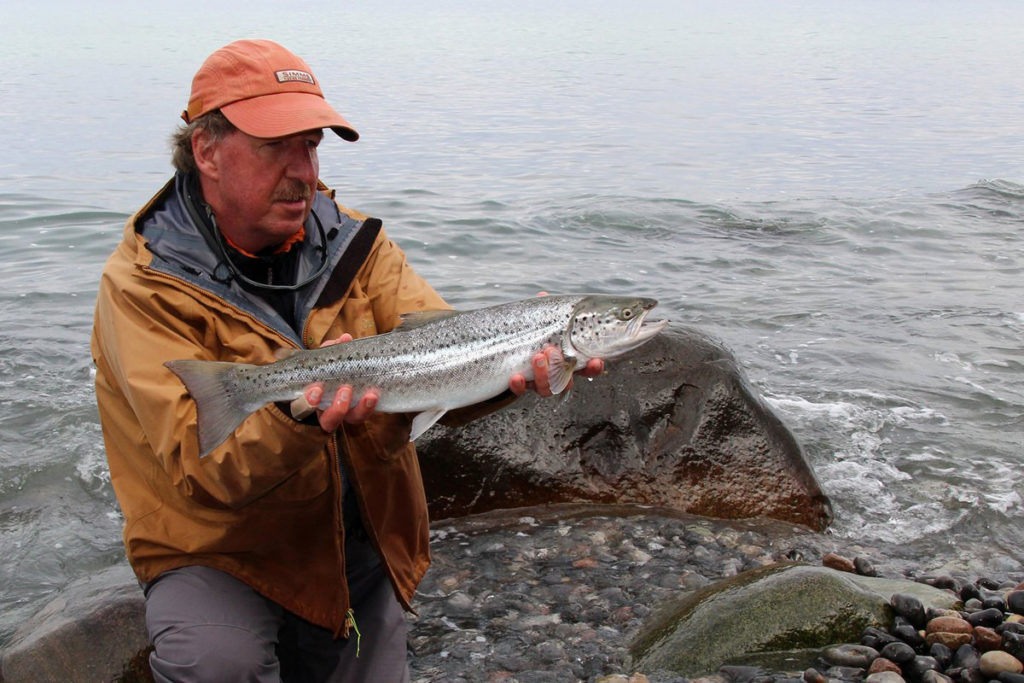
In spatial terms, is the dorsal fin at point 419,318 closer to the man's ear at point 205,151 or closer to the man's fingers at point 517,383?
the man's fingers at point 517,383

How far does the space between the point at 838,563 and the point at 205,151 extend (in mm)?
4530

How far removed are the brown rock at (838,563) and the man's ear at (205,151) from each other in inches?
174

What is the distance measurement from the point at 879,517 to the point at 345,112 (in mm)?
24763

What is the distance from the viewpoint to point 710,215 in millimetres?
19062

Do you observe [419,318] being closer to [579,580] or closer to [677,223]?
[579,580]

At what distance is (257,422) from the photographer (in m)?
3.80

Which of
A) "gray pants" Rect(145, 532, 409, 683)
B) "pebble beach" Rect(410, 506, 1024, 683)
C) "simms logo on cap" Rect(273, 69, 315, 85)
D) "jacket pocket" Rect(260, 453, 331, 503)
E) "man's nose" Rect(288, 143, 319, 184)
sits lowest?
"pebble beach" Rect(410, 506, 1024, 683)

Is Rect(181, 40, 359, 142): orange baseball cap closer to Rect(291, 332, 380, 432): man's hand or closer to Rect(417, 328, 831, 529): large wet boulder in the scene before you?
Rect(291, 332, 380, 432): man's hand

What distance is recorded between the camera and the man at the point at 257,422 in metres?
3.92

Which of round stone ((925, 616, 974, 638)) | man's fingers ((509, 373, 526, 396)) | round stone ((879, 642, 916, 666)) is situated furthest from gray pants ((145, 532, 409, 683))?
round stone ((925, 616, 974, 638))

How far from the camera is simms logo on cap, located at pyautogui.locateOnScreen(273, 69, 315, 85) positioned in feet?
14.3

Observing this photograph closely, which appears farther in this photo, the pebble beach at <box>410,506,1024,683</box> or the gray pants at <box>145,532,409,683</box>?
the pebble beach at <box>410,506,1024,683</box>

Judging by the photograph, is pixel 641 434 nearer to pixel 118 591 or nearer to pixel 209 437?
pixel 118 591

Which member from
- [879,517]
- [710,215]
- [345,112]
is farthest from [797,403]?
[345,112]
